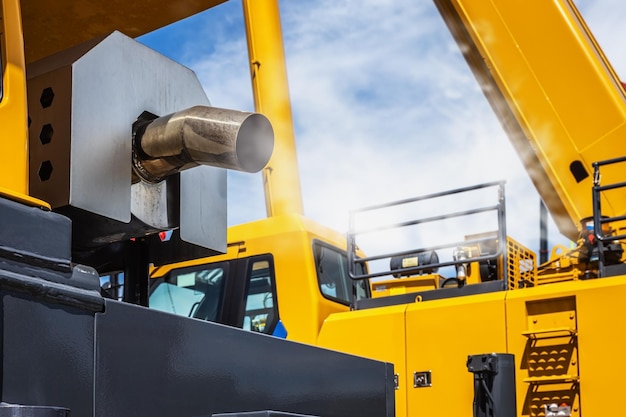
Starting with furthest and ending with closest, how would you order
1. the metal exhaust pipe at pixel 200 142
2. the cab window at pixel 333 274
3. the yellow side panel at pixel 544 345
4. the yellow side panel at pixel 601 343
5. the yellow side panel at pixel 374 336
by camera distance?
the cab window at pixel 333 274
the yellow side panel at pixel 374 336
the yellow side panel at pixel 544 345
the yellow side panel at pixel 601 343
the metal exhaust pipe at pixel 200 142

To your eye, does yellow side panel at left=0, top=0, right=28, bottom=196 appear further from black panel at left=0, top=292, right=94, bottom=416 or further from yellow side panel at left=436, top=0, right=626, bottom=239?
yellow side panel at left=436, top=0, right=626, bottom=239

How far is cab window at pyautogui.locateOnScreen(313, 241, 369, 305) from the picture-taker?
20.4 ft

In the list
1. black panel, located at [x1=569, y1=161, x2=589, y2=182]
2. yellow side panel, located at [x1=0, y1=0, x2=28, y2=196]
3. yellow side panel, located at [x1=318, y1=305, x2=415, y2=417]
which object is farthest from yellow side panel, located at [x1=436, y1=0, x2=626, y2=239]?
yellow side panel, located at [x1=0, y1=0, x2=28, y2=196]

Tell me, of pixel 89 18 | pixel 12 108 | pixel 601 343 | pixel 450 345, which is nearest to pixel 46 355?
pixel 12 108

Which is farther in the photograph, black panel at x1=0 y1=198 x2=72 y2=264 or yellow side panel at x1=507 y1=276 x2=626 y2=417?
yellow side panel at x1=507 y1=276 x2=626 y2=417

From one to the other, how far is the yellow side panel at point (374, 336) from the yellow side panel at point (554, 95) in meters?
1.51

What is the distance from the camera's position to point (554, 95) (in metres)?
6.04

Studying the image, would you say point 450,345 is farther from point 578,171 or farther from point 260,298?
point 578,171

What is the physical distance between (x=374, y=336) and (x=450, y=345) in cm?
56

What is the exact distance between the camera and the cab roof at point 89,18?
2463 millimetres

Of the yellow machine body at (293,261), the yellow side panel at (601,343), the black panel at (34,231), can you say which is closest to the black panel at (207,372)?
the black panel at (34,231)

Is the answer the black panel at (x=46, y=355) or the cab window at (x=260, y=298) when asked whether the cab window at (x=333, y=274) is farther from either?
the black panel at (x=46, y=355)

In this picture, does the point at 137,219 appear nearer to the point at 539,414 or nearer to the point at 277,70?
the point at 539,414

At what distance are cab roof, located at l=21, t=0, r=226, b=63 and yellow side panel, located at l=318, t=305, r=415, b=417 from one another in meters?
3.34
